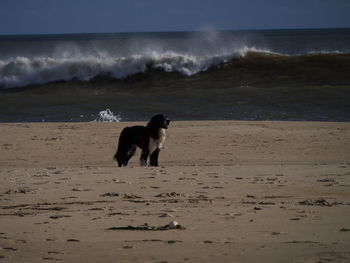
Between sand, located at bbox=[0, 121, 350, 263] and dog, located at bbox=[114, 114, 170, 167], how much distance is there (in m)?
0.30

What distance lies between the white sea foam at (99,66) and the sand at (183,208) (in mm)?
20011

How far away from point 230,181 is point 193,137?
6.02m

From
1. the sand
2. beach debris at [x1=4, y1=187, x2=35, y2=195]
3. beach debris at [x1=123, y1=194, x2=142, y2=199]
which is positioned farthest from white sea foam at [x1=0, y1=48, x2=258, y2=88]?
beach debris at [x1=123, y1=194, x2=142, y2=199]

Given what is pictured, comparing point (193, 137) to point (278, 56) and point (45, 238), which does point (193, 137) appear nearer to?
point (45, 238)

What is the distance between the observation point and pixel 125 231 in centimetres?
599

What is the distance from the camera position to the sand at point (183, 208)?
534 centimetres

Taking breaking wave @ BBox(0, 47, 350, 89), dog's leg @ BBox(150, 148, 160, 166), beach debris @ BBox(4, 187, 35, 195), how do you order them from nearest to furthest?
beach debris @ BBox(4, 187, 35, 195)
dog's leg @ BBox(150, 148, 160, 166)
breaking wave @ BBox(0, 47, 350, 89)

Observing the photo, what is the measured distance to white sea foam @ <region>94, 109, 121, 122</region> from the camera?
19688 millimetres

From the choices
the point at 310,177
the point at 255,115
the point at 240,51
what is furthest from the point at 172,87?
the point at 310,177

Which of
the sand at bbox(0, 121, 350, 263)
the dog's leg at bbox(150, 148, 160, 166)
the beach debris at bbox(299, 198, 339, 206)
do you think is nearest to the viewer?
the sand at bbox(0, 121, 350, 263)

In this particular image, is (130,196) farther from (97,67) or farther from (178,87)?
(97,67)

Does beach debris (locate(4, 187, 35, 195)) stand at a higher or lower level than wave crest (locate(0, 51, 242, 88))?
lower

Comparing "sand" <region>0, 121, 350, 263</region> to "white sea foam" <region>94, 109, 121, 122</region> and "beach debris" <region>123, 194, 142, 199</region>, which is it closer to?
"beach debris" <region>123, 194, 142, 199</region>

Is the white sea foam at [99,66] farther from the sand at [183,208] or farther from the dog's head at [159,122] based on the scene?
the sand at [183,208]
